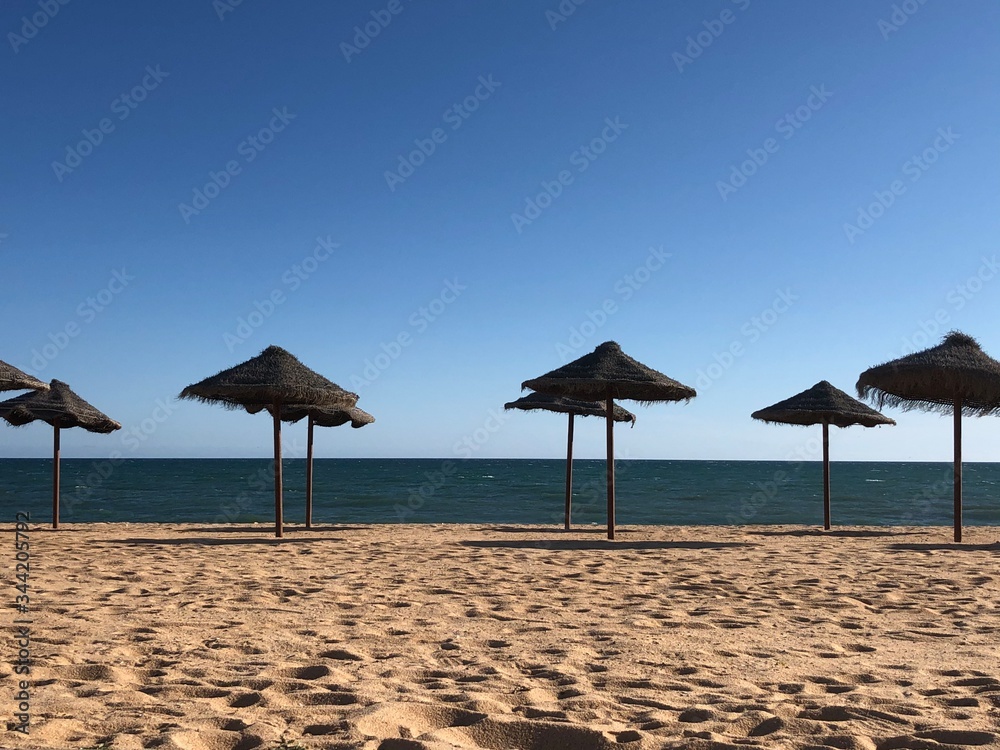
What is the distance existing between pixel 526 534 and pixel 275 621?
24.5 ft

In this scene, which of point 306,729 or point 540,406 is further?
point 540,406

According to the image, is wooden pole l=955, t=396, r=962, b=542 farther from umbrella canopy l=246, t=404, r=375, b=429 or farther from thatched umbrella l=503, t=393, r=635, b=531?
umbrella canopy l=246, t=404, r=375, b=429

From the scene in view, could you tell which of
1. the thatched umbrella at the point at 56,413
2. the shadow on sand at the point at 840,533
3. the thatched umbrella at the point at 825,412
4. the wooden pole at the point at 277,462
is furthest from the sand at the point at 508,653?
the thatched umbrella at the point at 825,412

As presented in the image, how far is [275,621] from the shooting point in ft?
16.4

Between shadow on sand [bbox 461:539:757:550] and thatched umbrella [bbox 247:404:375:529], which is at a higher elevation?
thatched umbrella [bbox 247:404:375:529]

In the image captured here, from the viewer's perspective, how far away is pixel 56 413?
12656mm

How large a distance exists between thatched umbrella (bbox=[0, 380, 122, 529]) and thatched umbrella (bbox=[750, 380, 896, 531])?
11896mm

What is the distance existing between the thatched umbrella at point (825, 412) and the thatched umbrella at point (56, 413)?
11896 millimetres

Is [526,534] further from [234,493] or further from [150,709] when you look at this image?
[234,493]

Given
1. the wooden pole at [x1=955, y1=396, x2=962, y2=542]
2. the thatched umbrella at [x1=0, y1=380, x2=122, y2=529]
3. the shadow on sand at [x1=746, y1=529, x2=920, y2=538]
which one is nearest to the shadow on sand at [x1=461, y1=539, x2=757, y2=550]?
the shadow on sand at [x1=746, y1=529, x2=920, y2=538]

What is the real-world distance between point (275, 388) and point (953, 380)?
939 centimetres

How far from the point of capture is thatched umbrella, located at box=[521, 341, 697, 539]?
10742 mm

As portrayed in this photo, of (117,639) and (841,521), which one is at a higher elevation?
(117,639)

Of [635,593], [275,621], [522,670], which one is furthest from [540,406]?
[522,670]
